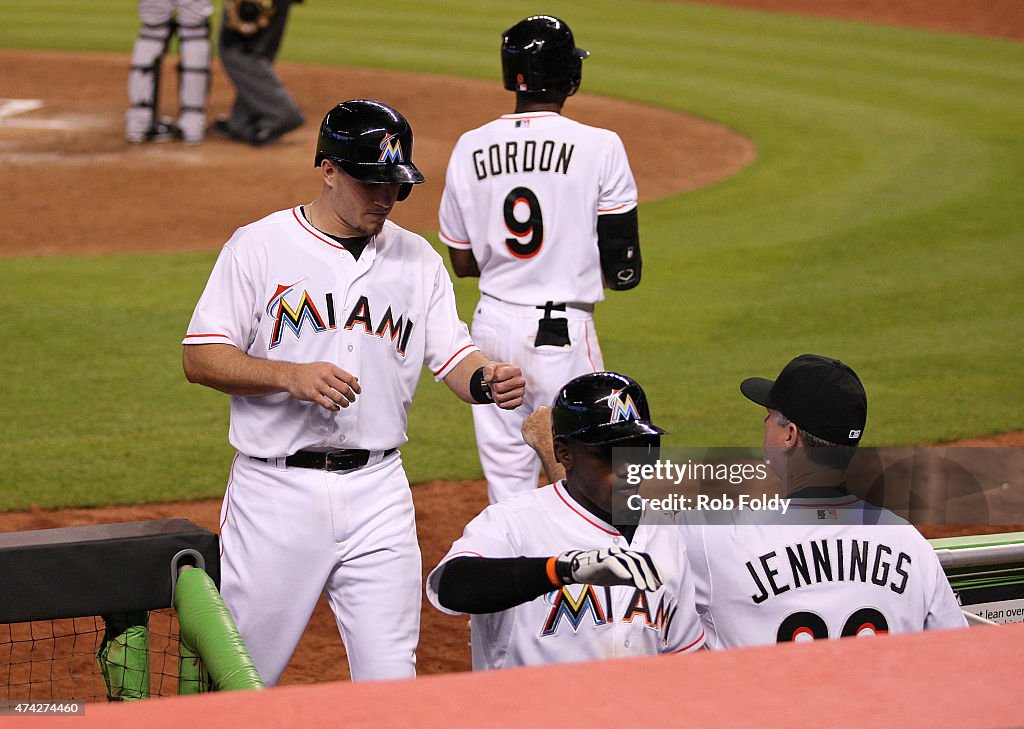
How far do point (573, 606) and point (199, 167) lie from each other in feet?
33.1

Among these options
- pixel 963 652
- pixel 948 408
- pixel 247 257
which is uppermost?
pixel 963 652

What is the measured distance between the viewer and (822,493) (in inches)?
123

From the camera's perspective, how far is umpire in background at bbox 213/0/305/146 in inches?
485

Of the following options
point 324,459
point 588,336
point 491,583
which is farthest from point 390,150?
point 588,336

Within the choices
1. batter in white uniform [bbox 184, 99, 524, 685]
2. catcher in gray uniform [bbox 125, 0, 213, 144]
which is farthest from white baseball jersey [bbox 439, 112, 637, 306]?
catcher in gray uniform [bbox 125, 0, 213, 144]

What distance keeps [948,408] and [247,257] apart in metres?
4.99

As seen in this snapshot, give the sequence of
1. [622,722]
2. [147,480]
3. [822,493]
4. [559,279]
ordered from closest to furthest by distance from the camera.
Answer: [622,722]
[822,493]
[559,279]
[147,480]

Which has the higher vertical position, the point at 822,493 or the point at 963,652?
the point at 963,652

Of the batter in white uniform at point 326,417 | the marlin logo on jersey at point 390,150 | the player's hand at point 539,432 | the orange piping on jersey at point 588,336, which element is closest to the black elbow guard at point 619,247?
the orange piping on jersey at point 588,336

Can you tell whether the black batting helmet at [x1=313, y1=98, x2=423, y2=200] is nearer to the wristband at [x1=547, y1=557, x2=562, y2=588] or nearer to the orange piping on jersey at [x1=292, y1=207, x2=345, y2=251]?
the orange piping on jersey at [x1=292, y1=207, x2=345, y2=251]

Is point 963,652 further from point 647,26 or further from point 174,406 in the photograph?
point 647,26

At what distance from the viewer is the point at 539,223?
5070 millimetres

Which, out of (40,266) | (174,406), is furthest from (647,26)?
(174,406)

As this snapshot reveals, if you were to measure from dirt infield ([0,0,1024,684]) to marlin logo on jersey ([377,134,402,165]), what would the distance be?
2365 mm
